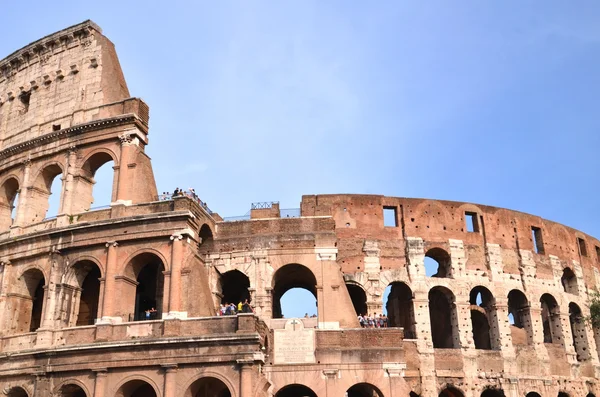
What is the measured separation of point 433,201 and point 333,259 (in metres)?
6.63

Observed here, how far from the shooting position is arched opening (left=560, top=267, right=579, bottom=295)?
30172mm

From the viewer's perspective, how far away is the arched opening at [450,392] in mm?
24850

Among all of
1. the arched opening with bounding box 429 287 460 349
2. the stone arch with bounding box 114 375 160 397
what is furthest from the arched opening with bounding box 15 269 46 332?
the arched opening with bounding box 429 287 460 349

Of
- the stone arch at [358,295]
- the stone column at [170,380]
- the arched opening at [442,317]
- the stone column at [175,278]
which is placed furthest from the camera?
the arched opening at [442,317]

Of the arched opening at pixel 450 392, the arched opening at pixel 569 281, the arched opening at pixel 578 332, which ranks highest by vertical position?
the arched opening at pixel 569 281

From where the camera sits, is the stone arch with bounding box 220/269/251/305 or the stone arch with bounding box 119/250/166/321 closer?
the stone arch with bounding box 119/250/166/321

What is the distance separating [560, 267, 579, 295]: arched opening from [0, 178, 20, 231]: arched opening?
24.6 metres

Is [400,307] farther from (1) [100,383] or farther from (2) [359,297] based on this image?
(1) [100,383]

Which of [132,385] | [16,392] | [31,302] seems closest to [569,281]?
[132,385]

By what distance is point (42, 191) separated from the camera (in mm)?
24953

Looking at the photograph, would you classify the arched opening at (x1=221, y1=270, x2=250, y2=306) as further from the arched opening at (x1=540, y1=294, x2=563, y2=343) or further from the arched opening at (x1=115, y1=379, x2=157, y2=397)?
the arched opening at (x1=540, y1=294, x2=563, y2=343)

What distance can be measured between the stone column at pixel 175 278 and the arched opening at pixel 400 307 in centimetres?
956

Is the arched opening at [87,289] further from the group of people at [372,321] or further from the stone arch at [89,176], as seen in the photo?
the group of people at [372,321]

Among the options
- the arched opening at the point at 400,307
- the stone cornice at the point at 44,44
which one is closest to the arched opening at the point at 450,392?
the arched opening at the point at 400,307
